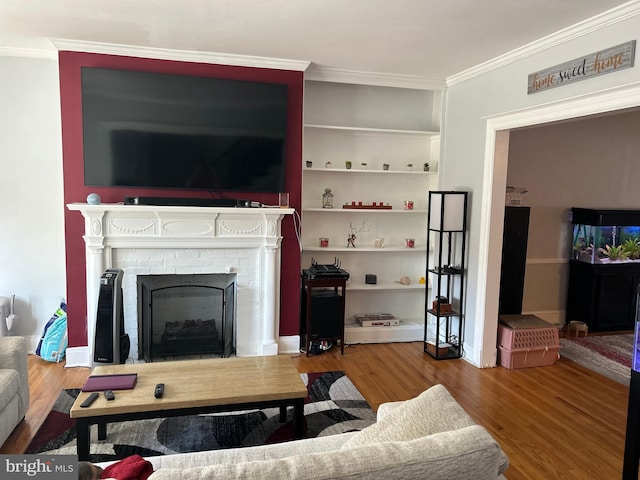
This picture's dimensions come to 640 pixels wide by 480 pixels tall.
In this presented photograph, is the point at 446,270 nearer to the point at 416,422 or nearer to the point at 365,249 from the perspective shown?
the point at 365,249

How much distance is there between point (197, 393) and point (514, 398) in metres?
2.33

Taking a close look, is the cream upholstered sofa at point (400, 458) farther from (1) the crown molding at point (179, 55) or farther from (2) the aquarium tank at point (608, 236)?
(2) the aquarium tank at point (608, 236)

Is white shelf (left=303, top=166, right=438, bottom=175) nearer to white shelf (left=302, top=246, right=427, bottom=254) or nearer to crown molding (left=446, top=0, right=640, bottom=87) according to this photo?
white shelf (left=302, top=246, right=427, bottom=254)

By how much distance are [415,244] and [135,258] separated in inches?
107

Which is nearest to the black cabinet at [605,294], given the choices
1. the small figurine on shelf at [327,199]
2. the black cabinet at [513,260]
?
the black cabinet at [513,260]

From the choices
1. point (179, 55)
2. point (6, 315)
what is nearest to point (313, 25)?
point (179, 55)

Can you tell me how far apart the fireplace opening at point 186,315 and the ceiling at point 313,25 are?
73.2 inches

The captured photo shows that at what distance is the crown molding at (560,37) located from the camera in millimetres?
2625

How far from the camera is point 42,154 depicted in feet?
12.8

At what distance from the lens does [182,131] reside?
3736 mm

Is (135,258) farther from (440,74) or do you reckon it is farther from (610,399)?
(610,399)

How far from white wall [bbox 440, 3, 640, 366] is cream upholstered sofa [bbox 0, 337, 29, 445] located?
3.40 m

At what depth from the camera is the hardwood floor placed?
2643 millimetres

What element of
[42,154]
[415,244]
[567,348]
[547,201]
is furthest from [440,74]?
[42,154]
